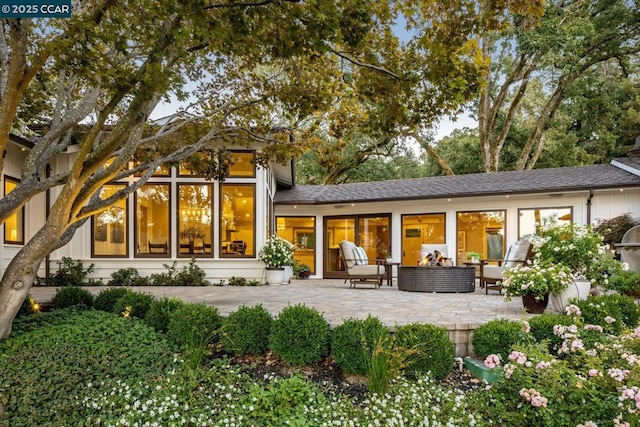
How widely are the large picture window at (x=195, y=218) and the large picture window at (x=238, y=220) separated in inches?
14.1

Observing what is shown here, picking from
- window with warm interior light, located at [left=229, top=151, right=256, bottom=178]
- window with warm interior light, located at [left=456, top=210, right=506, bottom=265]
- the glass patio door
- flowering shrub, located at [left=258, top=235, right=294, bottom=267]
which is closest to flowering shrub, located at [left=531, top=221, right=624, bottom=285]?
window with warm interior light, located at [left=456, top=210, right=506, bottom=265]

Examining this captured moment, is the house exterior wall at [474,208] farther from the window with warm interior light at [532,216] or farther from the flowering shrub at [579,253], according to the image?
the flowering shrub at [579,253]

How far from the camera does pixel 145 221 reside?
10.1 meters

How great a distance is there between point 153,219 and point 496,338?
8.62 m

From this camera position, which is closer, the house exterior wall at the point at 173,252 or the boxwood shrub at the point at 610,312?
the boxwood shrub at the point at 610,312

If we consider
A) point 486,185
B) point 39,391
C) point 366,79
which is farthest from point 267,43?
point 486,185

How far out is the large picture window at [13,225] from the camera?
8567mm

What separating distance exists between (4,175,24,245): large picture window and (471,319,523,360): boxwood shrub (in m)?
8.94

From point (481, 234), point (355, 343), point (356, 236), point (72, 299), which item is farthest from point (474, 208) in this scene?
point (72, 299)

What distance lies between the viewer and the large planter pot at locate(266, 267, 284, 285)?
9.85 meters

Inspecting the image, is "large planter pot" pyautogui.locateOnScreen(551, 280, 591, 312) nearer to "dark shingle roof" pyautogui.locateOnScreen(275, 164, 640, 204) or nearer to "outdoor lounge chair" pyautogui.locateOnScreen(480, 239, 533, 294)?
"outdoor lounge chair" pyautogui.locateOnScreen(480, 239, 533, 294)

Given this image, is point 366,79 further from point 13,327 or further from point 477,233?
point 477,233

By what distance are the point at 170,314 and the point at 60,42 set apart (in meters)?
2.82

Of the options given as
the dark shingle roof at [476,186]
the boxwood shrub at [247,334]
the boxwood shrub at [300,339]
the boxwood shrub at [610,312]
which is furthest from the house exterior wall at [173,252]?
the boxwood shrub at [610,312]
